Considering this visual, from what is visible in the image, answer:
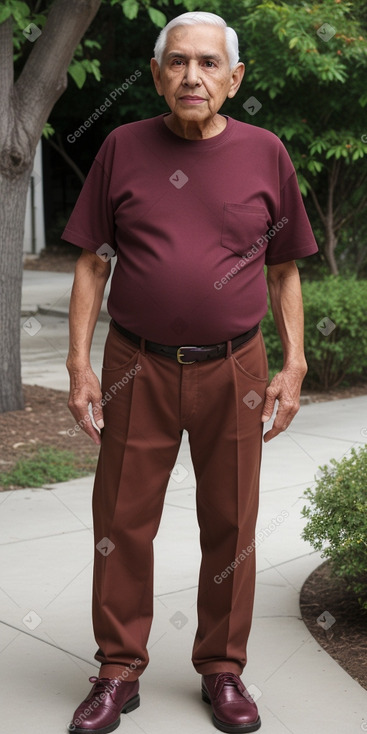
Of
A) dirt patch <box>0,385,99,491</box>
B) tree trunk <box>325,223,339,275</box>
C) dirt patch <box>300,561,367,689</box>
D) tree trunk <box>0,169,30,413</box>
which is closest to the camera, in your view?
dirt patch <box>300,561,367,689</box>

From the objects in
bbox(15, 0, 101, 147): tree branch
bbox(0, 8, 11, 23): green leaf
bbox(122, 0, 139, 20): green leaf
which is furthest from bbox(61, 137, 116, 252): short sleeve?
bbox(15, 0, 101, 147): tree branch

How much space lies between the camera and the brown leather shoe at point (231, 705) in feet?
11.4

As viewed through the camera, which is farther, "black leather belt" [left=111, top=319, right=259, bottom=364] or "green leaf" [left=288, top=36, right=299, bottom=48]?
"green leaf" [left=288, top=36, right=299, bottom=48]

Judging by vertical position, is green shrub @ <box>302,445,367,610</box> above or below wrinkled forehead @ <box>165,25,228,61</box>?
below

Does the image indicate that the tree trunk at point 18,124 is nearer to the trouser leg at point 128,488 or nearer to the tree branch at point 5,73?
the tree branch at point 5,73

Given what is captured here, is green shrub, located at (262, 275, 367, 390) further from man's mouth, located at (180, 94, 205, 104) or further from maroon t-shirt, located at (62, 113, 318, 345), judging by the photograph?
man's mouth, located at (180, 94, 205, 104)

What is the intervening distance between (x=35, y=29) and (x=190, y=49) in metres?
5.34

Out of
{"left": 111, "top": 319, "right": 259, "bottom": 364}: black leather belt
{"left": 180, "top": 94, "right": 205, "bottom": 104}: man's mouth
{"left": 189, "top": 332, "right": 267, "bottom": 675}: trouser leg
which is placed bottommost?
{"left": 189, "top": 332, "right": 267, "bottom": 675}: trouser leg

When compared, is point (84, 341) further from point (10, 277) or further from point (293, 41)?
point (293, 41)

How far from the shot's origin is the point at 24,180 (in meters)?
8.10

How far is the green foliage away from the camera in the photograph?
6.59 meters

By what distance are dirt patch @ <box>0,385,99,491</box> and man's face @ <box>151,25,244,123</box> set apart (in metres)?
3.71

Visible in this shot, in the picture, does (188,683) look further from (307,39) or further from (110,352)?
(307,39)

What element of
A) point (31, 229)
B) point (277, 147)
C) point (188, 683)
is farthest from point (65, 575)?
point (31, 229)
